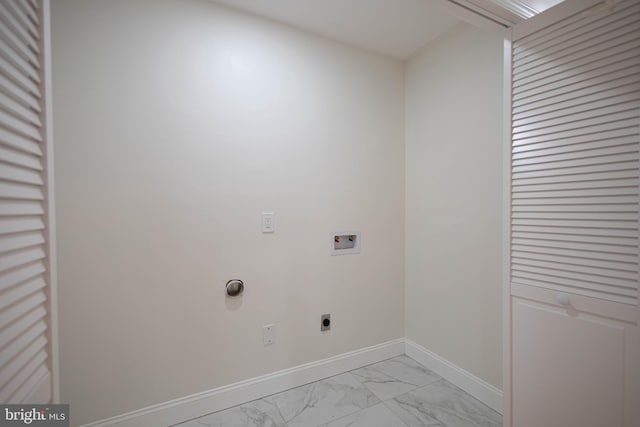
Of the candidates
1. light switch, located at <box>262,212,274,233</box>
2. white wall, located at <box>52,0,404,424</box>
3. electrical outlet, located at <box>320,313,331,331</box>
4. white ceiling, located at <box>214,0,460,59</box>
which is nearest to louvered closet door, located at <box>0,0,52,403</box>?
white wall, located at <box>52,0,404,424</box>

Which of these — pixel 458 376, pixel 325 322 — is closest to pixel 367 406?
pixel 325 322

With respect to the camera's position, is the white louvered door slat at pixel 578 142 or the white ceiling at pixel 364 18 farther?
→ the white ceiling at pixel 364 18

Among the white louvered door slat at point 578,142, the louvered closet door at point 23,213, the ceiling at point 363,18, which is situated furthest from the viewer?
the ceiling at point 363,18

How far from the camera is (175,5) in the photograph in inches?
60.9

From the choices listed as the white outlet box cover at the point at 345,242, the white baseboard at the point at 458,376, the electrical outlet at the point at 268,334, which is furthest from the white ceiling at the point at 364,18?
the white baseboard at the point at 458,376

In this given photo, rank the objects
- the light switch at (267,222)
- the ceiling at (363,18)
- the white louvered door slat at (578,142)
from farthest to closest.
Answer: the light switch at (267,222)
the ceiling at (363,18)
the white louvered door slat at (578,142)

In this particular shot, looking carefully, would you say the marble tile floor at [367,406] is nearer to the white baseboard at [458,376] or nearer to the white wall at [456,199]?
the white baseboard at [458,376]

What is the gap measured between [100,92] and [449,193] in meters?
2.14

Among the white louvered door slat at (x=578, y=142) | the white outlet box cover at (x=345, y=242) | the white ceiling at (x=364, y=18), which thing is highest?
the white ceiling at (x=364, y=18)

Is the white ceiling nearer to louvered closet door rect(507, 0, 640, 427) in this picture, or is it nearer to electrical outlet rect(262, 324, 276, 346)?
louvered closet door rect(507, 0, 640, 427)

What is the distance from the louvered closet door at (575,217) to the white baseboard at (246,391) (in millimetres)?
1043

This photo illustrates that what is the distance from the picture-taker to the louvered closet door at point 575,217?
3.13 feet

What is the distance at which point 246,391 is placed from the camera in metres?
1.75

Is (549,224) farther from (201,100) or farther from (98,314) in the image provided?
(98,314)
